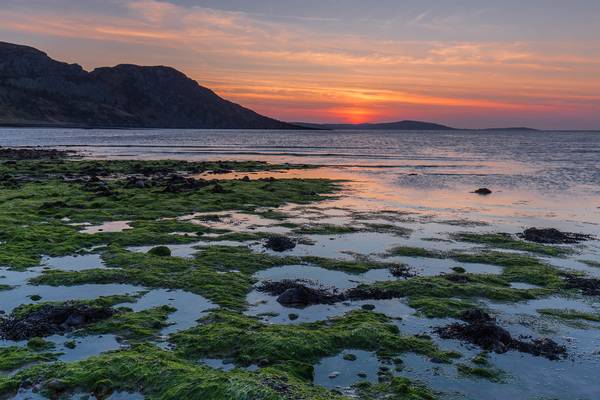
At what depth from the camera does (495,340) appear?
11477mm

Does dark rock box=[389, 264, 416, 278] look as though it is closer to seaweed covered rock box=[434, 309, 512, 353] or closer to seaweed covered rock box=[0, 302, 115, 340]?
seaweed covered rock box=[434, 309, 512, 353]

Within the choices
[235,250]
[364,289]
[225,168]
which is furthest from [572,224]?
[225,168]

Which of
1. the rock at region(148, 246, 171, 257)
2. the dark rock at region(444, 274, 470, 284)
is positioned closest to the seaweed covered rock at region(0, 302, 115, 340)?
the rock at region(148, 246, 171, 257)

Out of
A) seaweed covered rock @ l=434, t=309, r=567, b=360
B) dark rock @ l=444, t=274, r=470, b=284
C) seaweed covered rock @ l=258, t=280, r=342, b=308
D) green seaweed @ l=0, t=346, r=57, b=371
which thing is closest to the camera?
green seaweed @ l=0, t=346, r=57, b=371

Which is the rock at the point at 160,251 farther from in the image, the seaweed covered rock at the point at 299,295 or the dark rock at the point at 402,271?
the dark rock at the point at 402,271

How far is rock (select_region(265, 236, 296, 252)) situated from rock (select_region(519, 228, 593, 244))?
463 inches

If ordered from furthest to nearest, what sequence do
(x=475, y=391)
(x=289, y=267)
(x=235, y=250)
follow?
(x=235, y=250) → (x=289, y=267) → (x=475, y=391)

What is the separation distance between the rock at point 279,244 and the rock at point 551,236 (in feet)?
38.6

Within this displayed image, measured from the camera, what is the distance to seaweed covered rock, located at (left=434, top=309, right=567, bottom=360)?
11.2 metres

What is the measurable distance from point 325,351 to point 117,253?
11039mm

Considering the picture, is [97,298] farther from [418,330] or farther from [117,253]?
[418,330]

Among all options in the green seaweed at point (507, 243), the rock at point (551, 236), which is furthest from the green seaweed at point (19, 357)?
the rock at point (551, 236)

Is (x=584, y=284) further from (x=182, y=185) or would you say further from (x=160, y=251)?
(x=182, y=185)

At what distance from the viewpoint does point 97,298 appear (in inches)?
537
